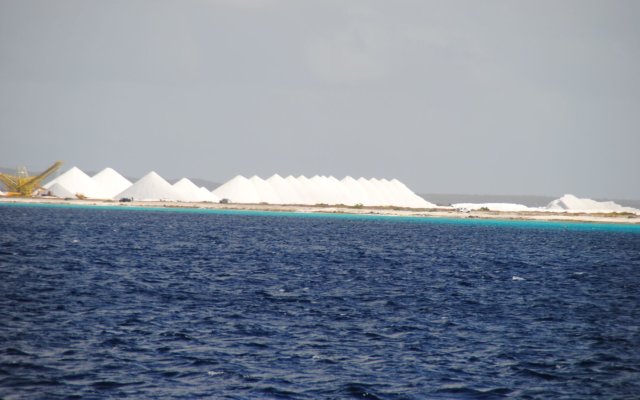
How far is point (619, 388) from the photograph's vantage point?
21.1m

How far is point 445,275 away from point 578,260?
22005mm

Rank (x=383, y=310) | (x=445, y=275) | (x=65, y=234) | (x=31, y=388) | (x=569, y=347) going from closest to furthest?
(x=31, y=388), (x=569, y=347), (x=383, y=310), (x=445, y=275), (x=65, y=234)

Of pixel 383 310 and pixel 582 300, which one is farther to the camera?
pixel 582 300

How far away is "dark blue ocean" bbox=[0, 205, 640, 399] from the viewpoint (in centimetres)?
2061

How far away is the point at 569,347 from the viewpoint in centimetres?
2616

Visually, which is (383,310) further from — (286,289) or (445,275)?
(445,275)

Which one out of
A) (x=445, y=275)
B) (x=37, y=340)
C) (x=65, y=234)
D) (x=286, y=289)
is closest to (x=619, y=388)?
(x=37, y=340)

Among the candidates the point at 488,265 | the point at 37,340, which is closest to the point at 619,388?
the point at 37,340

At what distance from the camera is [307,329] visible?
27969mm

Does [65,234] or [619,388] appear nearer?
[619,388]

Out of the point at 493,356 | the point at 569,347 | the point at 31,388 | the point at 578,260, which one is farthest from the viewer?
the point at 578,260

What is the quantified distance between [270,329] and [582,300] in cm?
1811

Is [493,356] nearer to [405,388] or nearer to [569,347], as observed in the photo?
[569,347]

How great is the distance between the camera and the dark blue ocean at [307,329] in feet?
67.6
